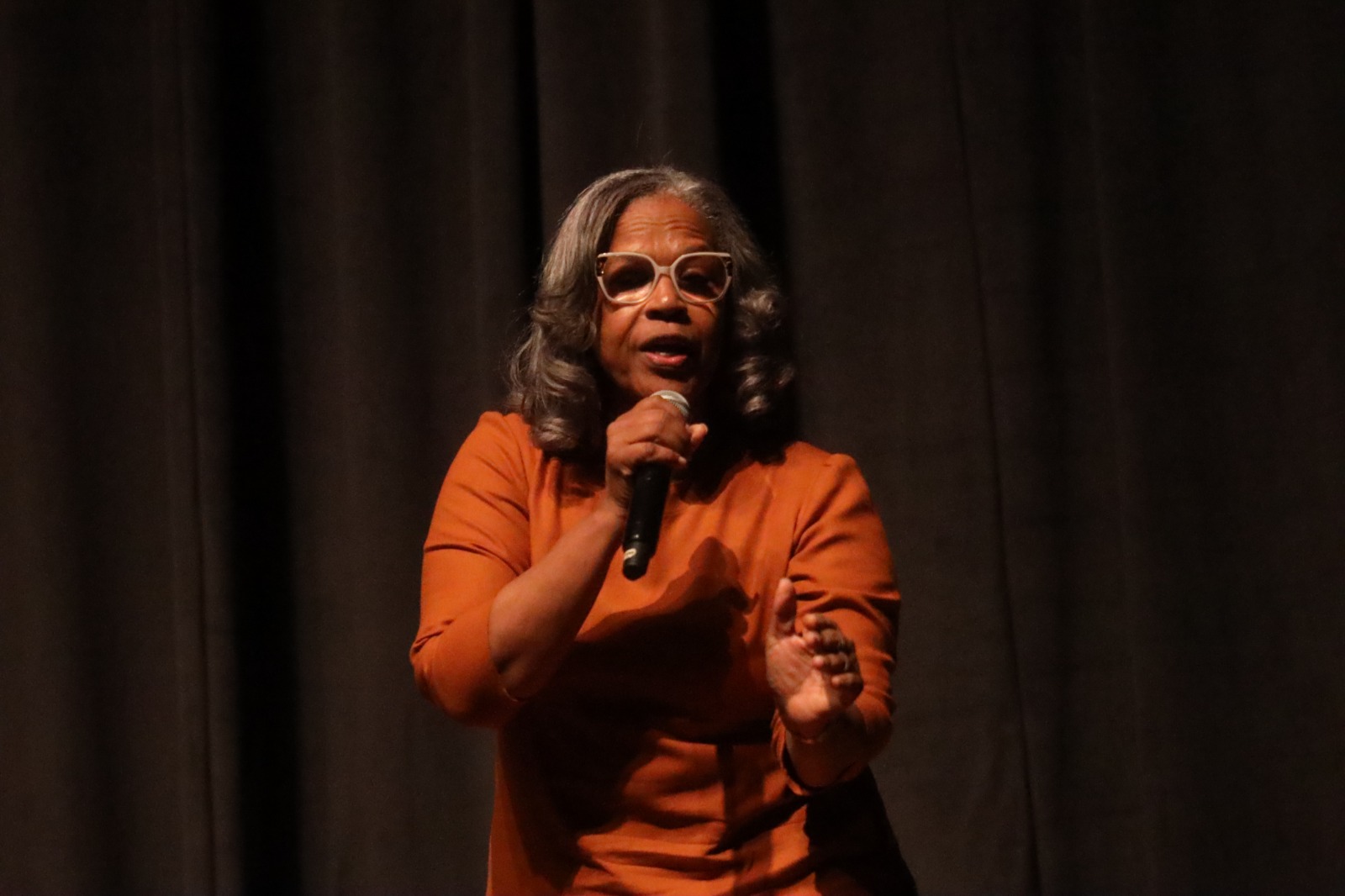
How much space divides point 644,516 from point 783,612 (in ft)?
0.54

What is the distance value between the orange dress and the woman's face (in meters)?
0.17

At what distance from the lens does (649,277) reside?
1513 mm

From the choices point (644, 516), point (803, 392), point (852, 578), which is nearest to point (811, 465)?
point (852, 578)

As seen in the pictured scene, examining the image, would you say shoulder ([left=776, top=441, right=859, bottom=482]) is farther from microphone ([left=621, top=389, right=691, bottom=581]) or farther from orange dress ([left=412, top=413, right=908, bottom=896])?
→ microphone ([left=621, top=389, right=691, bottom=581])

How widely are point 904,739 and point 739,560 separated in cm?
81

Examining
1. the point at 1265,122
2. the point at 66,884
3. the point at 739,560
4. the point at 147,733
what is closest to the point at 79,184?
the point at 147,733

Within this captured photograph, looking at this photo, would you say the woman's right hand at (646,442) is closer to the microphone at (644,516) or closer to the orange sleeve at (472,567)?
the microphone at (644,516)

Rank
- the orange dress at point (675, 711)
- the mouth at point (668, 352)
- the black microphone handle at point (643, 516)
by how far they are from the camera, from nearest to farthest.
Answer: the black microphone handle at point (643, 516), the orange dress at point (675, 711), the mouth at point (668, 352)

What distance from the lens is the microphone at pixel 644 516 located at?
3.74ft

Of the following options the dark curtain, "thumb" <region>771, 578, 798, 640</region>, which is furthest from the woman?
the dark curtain

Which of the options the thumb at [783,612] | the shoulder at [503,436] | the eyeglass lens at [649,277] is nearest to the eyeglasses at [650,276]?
the eyeglass lens at [649,277]

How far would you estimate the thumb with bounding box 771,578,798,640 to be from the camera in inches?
47.9

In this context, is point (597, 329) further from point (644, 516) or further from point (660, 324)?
point (644, 516)

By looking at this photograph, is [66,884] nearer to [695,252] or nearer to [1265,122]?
[695,252]
